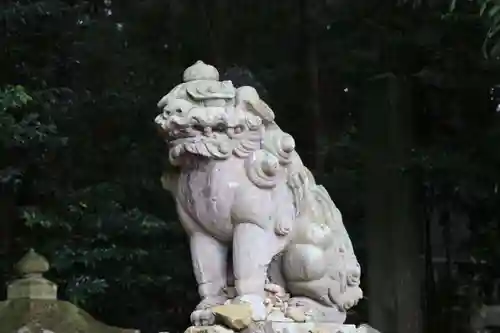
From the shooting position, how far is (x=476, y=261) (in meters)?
6.37

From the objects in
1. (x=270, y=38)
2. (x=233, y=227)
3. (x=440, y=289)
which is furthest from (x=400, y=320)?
(x=233, y=227)

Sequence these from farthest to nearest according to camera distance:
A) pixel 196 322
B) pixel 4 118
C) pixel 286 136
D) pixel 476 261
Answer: pixel 476 261, pixel 4 118, pixel 286 136, pixel 196 322

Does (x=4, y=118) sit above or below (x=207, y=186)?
above

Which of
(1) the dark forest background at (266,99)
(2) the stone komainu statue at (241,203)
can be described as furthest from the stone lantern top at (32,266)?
(2) the stone komainu statue at (241,203)

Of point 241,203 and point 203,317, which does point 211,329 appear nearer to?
point 203,317

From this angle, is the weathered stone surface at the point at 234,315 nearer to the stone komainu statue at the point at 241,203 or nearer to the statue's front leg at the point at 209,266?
the stone komainu statue at the point at 241,203

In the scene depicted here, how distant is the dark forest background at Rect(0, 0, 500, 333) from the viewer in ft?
17.9

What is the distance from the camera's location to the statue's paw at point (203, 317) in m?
2.59

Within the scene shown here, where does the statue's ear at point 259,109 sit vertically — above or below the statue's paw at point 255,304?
above

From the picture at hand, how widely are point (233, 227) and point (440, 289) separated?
13.7ft

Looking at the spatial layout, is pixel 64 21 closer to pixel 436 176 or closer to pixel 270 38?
pixel 270 38

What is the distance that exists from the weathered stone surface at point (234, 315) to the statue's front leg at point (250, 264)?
5 cm

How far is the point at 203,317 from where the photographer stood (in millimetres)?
2605

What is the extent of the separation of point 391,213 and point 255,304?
2843 mm
